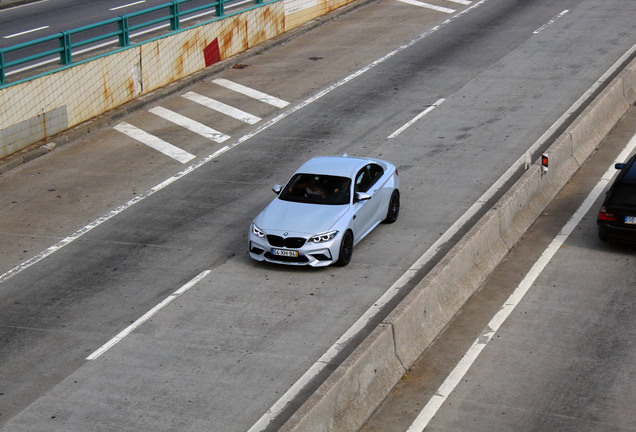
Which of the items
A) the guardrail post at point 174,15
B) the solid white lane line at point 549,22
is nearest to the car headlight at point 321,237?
the guardrail post at point 174,15

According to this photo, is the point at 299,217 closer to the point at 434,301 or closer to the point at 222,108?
the point at 434,301

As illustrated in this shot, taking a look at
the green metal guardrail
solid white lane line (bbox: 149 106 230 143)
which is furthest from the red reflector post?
the green metal guardrail

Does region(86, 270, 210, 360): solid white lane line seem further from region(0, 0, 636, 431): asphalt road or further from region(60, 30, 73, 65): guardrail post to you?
region(60, 30, 73, 65): guardrail post

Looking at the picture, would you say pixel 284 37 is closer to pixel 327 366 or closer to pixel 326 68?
pixel 326 68

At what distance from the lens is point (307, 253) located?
16.1 metres

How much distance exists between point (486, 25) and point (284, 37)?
710cm

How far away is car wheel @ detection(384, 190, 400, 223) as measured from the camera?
18.2 m

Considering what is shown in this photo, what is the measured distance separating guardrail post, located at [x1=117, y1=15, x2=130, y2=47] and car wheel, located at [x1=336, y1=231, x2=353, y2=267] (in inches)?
472

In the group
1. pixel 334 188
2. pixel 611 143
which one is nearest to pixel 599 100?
pixel 611 143

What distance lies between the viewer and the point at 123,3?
36375 mm

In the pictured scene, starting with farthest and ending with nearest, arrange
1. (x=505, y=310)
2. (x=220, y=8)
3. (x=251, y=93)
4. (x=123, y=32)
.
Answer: (x=220, y=8), (x=251, y=93), (x=123, y=32), (x=505, y=310)

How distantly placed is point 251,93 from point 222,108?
1.53 m

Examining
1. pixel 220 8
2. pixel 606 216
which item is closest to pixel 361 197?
pixel 606 216

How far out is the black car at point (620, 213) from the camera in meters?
16.2
